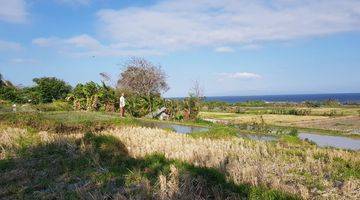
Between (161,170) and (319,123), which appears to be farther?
(319,123)

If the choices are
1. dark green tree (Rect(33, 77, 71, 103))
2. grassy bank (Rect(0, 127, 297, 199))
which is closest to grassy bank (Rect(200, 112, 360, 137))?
dark green tree (Rect(33, 77, 71, 103))

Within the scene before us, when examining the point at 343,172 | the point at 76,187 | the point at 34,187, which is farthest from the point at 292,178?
the point at 34,187

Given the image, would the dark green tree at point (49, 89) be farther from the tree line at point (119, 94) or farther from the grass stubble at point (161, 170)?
the grass stubble at point (161, 170)

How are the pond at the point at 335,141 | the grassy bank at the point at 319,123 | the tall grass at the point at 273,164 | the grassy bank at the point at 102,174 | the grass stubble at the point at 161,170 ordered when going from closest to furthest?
the grassy bank at the point at 102,174 → the grass stubble at the point at 161,170 → the tall grass at the point at 273,164 → the pond at the point at 335,141 → the grassy bank at the point at 319,123

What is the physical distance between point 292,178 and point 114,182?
365 cm

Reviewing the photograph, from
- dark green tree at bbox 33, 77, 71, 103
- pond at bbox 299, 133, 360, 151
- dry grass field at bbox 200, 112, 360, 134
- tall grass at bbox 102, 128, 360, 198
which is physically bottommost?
dry grass field at bbox 200, 112, 360, 134

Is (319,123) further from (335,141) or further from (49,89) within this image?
(49,89)

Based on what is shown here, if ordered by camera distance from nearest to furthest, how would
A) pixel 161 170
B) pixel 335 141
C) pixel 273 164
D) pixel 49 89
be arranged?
pixel 161 170 → pixel 273 164 → pixel 335 141 → pixel 49 89

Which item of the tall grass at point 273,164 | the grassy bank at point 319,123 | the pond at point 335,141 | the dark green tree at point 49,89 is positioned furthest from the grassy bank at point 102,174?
the dark green tree at point 49,89

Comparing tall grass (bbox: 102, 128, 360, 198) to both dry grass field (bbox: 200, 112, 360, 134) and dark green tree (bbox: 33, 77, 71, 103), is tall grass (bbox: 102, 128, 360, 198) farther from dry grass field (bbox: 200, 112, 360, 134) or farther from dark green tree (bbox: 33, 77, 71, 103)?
dark green tree (bbox: 33, 77, 71, 103)

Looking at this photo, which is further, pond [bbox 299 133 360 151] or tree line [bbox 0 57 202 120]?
tree line [bbox 0 57 202 120]

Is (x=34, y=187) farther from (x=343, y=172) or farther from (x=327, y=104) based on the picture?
(x=327, y=104)

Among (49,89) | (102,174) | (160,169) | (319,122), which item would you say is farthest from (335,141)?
(49,89)

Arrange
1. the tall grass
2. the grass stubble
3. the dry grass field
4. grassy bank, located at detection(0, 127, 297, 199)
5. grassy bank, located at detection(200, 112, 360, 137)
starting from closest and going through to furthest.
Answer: grassy bank, located at detection(0, 127, 297, 199) → the grass stubble → the tall grass → grassy bank, located at detection(200, 112, 360, 137) → the dry grass field
